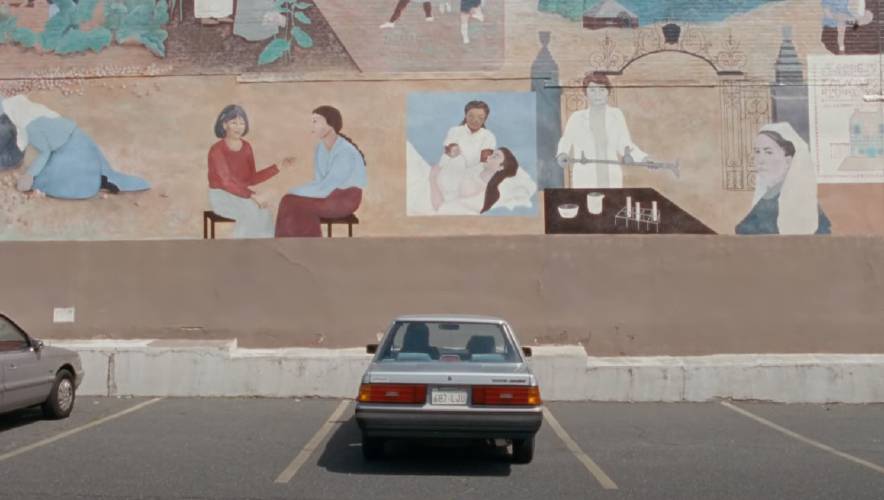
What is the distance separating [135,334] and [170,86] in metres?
4.61

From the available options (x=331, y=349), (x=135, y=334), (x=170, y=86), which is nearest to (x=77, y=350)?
(x=135, y=334)

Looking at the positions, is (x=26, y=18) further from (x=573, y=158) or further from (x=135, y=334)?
(x=573, y=158)

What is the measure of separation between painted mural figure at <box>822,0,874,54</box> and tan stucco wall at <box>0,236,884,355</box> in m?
4.06

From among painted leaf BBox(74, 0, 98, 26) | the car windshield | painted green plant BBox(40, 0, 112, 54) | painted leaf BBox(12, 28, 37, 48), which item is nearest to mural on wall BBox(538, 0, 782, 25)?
painted green plant BBox(40, 0, 112, 54)

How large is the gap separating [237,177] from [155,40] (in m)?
3.10

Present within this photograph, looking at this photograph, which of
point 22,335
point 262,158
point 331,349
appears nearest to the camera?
point 22,335

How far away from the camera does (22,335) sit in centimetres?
1073

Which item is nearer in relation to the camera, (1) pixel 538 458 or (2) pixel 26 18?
(1) pixel 538 458

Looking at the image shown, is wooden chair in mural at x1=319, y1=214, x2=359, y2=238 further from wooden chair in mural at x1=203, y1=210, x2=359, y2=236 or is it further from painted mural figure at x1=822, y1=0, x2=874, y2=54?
painted mural figure at x1=822, y1=0, x2=874, y2=54

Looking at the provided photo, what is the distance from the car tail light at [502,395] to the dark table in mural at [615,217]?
7.90m

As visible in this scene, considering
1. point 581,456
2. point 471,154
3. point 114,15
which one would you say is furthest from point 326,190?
point 581,456

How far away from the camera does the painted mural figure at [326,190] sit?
15.6 metres

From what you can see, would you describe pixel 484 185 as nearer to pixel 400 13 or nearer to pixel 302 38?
pixel 400 13

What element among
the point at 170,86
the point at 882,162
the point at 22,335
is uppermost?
the point at 170,86
